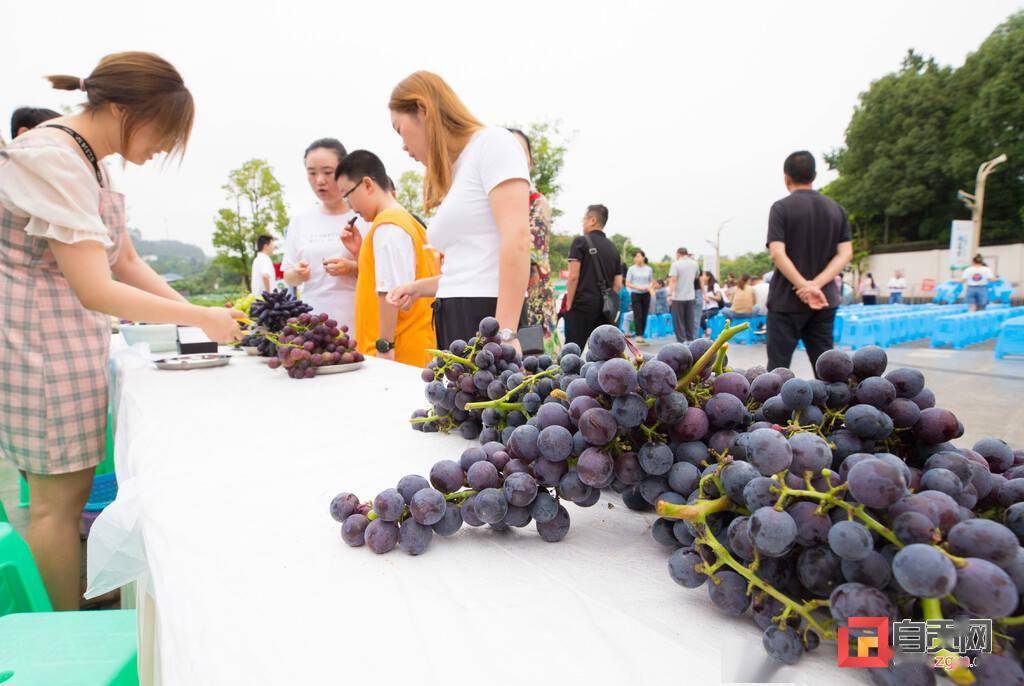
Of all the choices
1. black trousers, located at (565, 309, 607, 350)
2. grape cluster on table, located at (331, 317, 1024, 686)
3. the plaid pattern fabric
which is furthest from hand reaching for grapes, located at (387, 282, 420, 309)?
black trousers, located at (565, 309, 607, 350)

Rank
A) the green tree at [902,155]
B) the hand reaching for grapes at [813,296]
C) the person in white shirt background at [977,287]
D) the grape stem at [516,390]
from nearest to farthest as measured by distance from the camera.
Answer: the grape stem at [516,390], the hand reaching for grapes at [813,296], the person in white shirt background at [977,287], the green tree at [902,155]

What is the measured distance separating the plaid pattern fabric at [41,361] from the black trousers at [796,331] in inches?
142

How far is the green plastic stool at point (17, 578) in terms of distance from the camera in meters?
1.38

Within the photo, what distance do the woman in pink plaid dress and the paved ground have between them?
1809 millimetres

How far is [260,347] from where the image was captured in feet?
7.86

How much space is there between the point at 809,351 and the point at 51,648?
389 centimetres

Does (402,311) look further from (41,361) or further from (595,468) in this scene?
(595,468)

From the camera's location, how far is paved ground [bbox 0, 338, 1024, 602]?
390 cm

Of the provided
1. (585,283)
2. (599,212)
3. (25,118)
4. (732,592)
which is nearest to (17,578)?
(732,592)

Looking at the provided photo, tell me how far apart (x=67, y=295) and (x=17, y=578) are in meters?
0.86

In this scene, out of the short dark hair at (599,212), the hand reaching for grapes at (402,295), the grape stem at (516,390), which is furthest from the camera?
the short dark hair at (599,212)

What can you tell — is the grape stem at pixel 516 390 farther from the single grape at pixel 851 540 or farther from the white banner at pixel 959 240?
the white banner at pixel 959 240

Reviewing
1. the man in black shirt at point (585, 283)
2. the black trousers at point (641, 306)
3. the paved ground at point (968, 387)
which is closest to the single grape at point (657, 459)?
the paved ground at point (968, 387)

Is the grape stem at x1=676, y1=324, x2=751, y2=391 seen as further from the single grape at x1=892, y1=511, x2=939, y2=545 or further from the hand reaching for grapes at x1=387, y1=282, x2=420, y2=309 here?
the hand reaching for grapes at x1=387, y1=282, x2=420, y2=309
